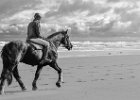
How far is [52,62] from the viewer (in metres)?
9.78

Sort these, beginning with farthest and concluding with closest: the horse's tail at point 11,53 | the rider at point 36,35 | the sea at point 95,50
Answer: the sea at point 95,50, the rider at point 36,35, the horse's tail at point 11,53

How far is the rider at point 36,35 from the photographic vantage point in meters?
9.32

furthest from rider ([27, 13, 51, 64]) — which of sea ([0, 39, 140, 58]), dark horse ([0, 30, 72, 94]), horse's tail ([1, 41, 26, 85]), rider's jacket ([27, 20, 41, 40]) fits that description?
sea ([0, 39, 140, 58])

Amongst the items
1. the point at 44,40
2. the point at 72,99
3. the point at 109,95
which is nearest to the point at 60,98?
the point at 72,99

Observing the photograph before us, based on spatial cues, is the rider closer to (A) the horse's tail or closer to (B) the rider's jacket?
(B) the rider's jacket

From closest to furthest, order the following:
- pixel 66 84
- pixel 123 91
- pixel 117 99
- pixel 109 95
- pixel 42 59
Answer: pixel 117 99
pixel 109 95
pixel 123 91
pixel 42 59
pixel 66 84

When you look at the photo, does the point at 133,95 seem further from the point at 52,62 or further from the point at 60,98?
the point at 52,62

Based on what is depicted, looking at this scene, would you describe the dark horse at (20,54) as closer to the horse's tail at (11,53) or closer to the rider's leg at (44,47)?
the horse's tail at (11,53)

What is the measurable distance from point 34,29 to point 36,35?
0.20 metres

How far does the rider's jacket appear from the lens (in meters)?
9.33

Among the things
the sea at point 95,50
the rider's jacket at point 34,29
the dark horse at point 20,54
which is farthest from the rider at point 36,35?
the sea at point 95,50

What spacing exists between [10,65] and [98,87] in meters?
2.76

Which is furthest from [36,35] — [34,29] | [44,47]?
[44,47]

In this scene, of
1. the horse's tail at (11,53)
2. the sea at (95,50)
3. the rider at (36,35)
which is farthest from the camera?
the sea at (95,50)
